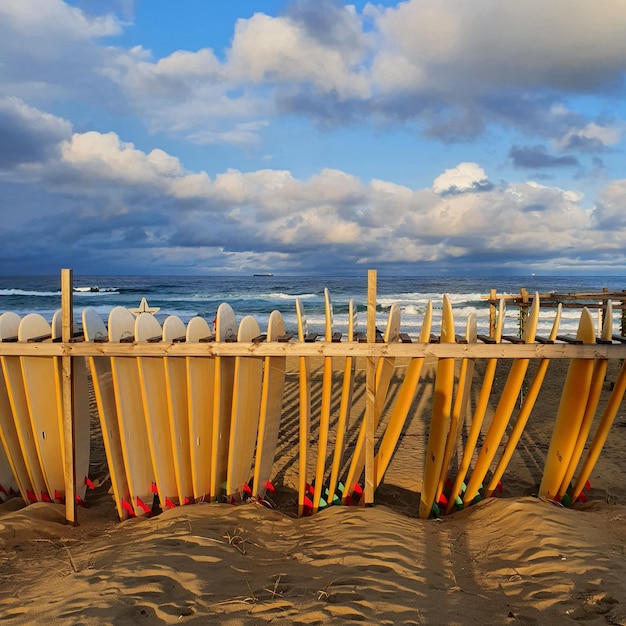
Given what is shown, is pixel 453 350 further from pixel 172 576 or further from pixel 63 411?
pixel 63 411

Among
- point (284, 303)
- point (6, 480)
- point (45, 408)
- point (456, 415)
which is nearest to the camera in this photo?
point (456, 415)

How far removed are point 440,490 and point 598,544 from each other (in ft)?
3.61

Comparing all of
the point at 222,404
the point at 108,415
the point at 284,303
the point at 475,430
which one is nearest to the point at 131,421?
the point at 108,415

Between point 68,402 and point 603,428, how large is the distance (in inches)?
154

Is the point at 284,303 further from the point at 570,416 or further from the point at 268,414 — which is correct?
the point at 570,416

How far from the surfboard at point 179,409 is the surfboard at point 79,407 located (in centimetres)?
69

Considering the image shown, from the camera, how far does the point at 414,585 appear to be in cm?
246

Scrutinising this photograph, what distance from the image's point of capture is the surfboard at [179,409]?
3553 mm

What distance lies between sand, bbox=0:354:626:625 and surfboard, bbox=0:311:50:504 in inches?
11.1

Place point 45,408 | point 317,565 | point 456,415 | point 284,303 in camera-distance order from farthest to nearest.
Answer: point 284,303 → point 45,408 → point 456,415 → point 317,565

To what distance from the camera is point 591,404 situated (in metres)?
3.66

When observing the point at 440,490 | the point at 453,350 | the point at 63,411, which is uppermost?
the point at 453,350

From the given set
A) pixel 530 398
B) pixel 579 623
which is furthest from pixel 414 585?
pixel 530 398

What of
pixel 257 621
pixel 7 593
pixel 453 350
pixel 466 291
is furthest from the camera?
pixel 466 291
